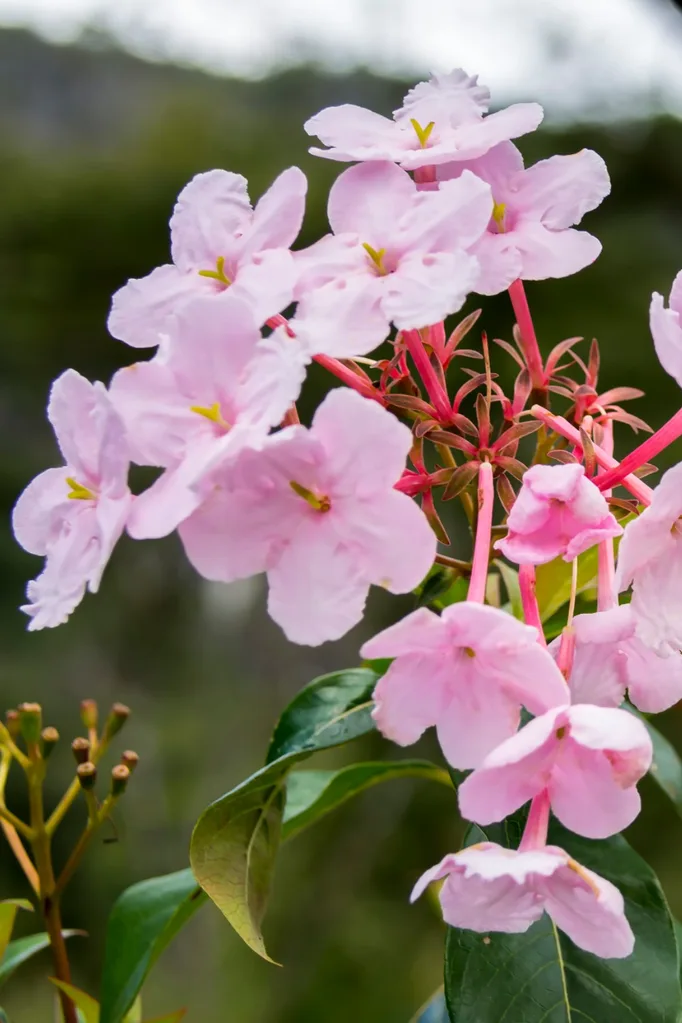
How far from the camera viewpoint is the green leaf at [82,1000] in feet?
1.57

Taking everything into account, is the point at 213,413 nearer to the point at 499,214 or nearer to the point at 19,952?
the point at 499,214

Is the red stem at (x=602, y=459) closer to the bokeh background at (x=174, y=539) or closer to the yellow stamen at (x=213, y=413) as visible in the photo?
the yellow stamen at (x=213, y=413)

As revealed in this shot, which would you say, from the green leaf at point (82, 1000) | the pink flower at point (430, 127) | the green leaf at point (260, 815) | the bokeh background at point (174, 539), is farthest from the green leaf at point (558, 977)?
the bokeh background at point (174, 539)

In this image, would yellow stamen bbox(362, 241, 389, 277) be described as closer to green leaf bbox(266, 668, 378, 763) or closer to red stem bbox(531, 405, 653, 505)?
red stem bbox(531, 405, 653, 505)

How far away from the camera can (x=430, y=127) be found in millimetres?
410

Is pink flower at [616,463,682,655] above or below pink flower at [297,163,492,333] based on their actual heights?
below

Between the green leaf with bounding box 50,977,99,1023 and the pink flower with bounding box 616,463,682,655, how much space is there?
355mm

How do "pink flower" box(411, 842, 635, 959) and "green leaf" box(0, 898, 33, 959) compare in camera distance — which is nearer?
"pink flower" box(411, 842, 635, 959)

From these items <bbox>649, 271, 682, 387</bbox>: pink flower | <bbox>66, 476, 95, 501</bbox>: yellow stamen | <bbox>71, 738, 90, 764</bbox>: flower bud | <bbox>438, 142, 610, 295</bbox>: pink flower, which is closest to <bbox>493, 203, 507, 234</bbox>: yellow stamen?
<bbox>438, 142, 610, 295</bbox>: pink flower

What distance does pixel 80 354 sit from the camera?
1692mm

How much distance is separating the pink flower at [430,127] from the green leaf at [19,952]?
0.44m

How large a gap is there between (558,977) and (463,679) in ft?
0.64

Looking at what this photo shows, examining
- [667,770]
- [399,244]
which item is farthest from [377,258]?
[667,770]

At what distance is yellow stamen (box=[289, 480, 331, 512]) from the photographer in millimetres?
311
